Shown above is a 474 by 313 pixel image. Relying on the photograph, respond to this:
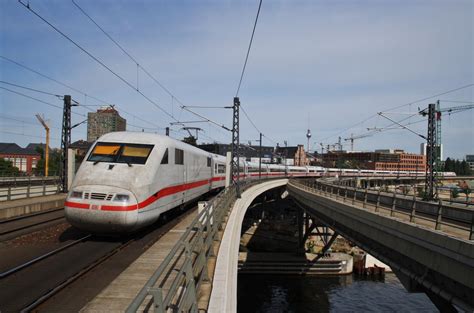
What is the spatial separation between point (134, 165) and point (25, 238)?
408 cm

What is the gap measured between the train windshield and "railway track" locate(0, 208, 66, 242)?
3732 mm

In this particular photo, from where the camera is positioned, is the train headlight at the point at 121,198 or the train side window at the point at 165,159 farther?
the train side window at the point at 165,159

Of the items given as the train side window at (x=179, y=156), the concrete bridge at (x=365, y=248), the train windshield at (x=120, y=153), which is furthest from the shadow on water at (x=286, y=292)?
the train windshield at (x=120, y=153)

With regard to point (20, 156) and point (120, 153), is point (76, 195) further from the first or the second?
point (20, 156)

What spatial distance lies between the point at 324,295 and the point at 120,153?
94.1ft

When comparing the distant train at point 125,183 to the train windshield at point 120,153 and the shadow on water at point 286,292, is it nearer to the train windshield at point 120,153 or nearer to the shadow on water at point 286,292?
the train windshield at point 120,153

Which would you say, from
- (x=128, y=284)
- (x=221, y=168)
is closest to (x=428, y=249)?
Result: (x=128, y=284)

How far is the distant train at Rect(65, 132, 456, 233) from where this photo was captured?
10.8 m

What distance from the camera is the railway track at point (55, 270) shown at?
6676 mm

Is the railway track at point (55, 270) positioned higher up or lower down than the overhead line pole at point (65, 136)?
lower down

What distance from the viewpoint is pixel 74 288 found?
7.27 metres

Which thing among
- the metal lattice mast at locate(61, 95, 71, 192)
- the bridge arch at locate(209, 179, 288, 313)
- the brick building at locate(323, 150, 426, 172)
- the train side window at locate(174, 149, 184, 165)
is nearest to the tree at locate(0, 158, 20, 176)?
the metal lattice mast at locate(61, 95, 71, 192)

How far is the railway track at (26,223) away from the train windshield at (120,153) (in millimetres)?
3732

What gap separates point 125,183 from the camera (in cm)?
1115
